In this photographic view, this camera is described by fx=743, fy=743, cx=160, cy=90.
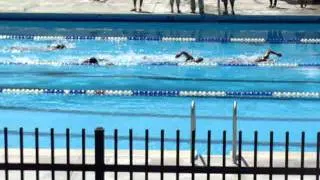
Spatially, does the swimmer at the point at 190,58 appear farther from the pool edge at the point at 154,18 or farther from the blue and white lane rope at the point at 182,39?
the pool edge at the point at 154,18

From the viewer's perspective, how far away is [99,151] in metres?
4.27

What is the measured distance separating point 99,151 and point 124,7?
18494mm

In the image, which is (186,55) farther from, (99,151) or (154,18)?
(99,151)

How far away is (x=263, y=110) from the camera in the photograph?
1217cm

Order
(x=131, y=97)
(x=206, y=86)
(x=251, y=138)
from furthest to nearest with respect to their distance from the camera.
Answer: (x=206, y=86) < (x=131, y=97) < (x=251, y=138)

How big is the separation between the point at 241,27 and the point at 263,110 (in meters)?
8.52

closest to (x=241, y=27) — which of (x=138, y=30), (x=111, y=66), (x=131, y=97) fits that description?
(x=138, y=30)

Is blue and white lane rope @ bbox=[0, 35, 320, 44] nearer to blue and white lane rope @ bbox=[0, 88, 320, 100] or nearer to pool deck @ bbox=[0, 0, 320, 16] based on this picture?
pool deck @ bbox=[0, 0, 320, 16]

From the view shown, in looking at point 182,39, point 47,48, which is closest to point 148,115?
point 47,48

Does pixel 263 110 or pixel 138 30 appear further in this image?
pixel 138 30

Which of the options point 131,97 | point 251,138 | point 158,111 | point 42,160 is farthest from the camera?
point 131,97

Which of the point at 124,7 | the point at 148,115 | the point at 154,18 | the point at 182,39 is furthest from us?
the point at 124,7

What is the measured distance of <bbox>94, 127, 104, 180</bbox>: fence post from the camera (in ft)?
14.0

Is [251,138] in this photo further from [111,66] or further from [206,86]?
[111,66]
